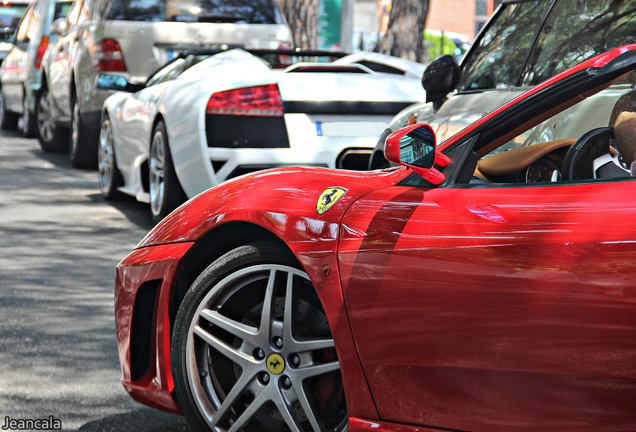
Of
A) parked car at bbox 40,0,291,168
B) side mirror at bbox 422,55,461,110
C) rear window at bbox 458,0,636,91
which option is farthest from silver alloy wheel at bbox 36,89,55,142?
side mirror at bbox 422,55,461,110

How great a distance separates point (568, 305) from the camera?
10.6 feet

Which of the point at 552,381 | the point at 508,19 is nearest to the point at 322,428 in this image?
the point at 552,381

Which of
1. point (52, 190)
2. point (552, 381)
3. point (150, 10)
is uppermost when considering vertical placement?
point (552, 381)

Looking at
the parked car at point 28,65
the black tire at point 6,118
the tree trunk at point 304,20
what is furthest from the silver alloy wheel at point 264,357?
the black tire at point 6,118

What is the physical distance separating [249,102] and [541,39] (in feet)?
6.75

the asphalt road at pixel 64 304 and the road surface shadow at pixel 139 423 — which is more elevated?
the road surface shadow at pixel 139 423

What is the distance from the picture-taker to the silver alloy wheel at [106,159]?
1050cm

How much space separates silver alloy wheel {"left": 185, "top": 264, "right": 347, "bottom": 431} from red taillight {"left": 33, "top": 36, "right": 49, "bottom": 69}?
12.2 metres

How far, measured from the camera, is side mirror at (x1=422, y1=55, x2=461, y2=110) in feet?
23.8

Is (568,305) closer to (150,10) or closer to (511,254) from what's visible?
(511,254)

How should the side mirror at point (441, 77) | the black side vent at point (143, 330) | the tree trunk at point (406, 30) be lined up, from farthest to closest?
the tree trunk at point (406, 30), the side mirror at point (441, 77), the black side vent at point (143, 330)

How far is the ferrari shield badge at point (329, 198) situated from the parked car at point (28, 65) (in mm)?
11926

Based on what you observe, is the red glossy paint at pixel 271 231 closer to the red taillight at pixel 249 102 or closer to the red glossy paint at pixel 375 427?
the red glossy paint at pixel 375 427

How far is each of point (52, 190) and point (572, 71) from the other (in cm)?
849
